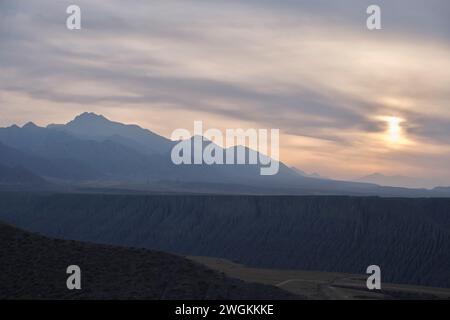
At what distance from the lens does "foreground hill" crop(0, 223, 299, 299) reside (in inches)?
1133

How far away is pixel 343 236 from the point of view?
67062 millimetres

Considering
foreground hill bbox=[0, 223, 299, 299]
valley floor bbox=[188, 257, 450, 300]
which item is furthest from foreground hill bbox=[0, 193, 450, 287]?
foreground hill bbox=[0, 223, 299, 299]

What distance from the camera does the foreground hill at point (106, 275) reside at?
1133 inches

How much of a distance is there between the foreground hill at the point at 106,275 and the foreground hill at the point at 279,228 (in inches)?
1116

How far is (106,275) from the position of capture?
30422 mm

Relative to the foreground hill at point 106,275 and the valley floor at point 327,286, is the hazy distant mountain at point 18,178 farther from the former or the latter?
the foreground hill at point 106,275

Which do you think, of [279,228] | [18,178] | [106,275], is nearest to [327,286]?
[106,275]

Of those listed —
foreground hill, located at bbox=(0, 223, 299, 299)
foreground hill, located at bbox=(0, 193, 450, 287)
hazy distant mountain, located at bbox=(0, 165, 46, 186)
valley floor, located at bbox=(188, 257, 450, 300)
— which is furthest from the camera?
hazy distant mountain, located at bbox=(0, 165, 46, 186)

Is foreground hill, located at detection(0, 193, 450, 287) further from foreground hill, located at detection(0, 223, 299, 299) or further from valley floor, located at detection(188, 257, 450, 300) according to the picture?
foreground hill, located at detection(0, 223, 299, 299)

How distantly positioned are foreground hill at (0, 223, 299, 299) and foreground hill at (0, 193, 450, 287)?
93.0 ft

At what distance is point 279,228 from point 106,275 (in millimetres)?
43072

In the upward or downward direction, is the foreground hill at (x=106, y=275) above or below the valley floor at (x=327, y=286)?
above

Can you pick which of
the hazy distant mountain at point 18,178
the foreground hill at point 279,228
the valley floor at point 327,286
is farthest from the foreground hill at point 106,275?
the hazy distant mountain at point 18,178
